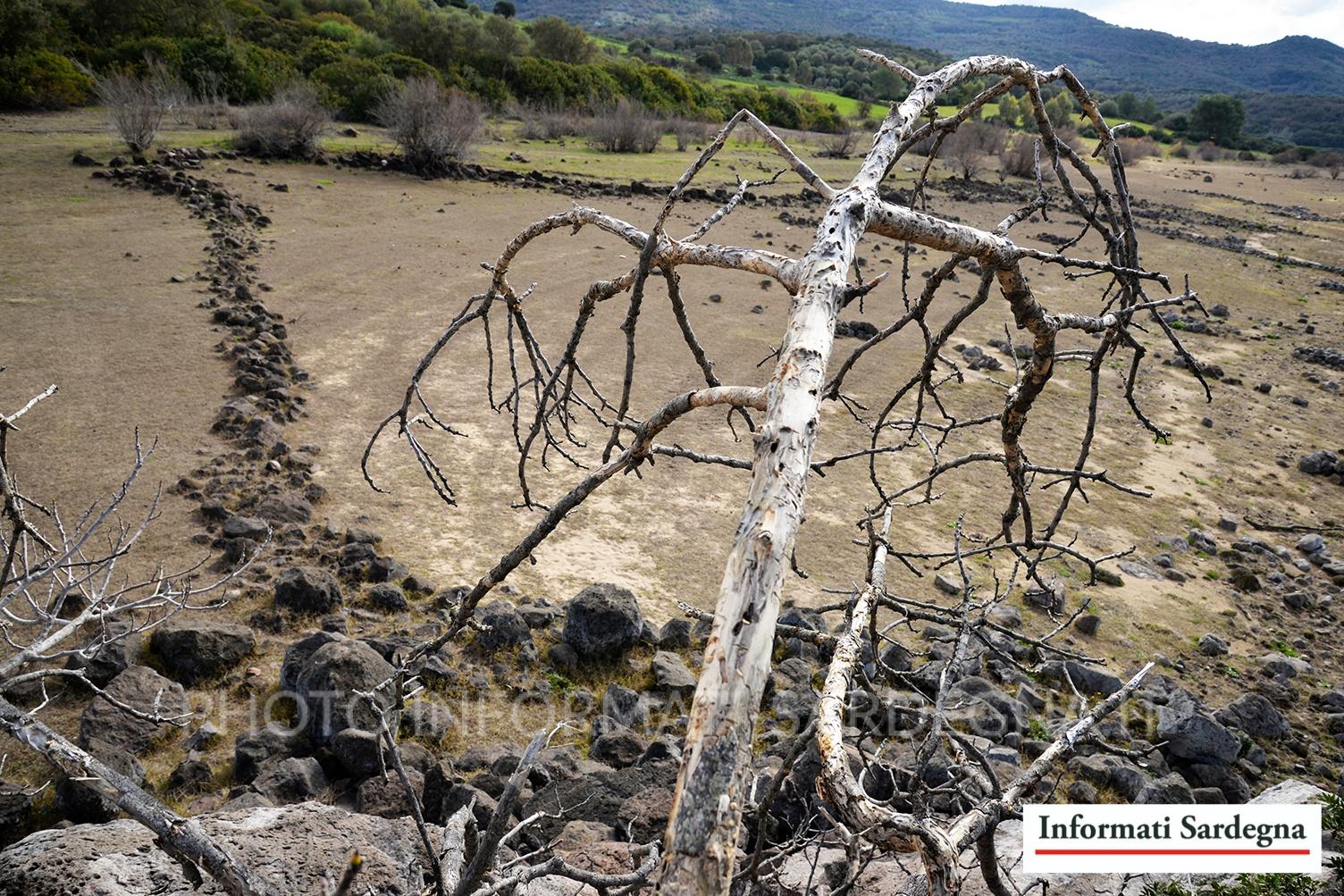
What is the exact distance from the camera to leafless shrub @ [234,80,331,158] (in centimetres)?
1877

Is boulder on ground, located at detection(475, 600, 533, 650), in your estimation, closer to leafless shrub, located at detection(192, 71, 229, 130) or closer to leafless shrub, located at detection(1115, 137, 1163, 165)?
leafless shrub, located at detection(192, 71, 229, 130)

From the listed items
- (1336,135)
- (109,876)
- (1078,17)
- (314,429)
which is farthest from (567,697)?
(1078,17)

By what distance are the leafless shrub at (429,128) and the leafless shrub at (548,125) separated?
283 inches

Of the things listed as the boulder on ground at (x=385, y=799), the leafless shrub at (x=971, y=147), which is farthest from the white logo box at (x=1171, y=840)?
the leafless shrub at (x=971, y=147)

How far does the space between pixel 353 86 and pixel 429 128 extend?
845cm

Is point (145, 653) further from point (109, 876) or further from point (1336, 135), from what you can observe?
point (1336, 135)

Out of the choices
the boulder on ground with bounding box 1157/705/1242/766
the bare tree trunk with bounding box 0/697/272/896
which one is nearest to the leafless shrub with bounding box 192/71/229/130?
the bare tree trunk with bounding box 0/697/272/896

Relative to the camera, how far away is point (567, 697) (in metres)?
5.02

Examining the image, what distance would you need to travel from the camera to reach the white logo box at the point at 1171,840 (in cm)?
224

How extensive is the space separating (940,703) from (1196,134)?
7108 cm

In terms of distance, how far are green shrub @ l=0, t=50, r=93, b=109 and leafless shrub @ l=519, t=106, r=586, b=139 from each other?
12.6 meters

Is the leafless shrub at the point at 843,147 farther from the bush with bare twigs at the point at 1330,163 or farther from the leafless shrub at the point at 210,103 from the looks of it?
the bush with bare twigs at the point at 1330,163

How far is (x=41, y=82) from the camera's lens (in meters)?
20.3

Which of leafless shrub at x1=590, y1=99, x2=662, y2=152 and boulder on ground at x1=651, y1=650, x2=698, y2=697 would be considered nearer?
boulder on ground at x1=651, y1=650, x2=698, y2=697
